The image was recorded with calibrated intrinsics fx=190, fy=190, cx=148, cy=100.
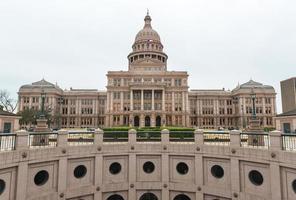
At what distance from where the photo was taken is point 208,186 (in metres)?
15.2

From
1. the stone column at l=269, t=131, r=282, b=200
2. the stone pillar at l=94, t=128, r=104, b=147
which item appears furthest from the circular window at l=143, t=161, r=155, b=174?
the stone column at l=269, t=131, r=282, b=200

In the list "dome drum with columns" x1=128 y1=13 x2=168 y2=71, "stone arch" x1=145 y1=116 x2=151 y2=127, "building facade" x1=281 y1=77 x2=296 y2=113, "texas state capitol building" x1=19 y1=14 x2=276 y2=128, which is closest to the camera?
"building facade" x1=281 y1=77 x2=296 y2=113

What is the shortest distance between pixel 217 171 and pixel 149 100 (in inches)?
2435

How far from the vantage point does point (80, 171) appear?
607 inches

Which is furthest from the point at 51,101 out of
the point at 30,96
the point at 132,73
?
the point at 132,73

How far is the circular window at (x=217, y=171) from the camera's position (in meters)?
15.2

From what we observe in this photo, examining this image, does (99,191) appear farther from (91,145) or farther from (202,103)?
(202,103)

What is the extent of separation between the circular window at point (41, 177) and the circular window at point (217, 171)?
503 inches

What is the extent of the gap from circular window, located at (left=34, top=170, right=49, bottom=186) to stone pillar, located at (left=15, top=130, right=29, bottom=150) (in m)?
2.31

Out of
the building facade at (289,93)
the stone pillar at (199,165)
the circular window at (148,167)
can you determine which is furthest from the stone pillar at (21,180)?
the building facade at (289,93)

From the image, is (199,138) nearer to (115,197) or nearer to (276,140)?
(276,140)

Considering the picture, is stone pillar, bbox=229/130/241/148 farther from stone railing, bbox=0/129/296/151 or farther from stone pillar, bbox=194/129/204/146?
stone pillar, bbox=194/129/204/146

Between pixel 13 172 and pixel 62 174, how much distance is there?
3.13 meters

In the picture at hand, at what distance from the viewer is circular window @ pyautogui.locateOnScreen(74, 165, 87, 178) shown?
15.2 metres
